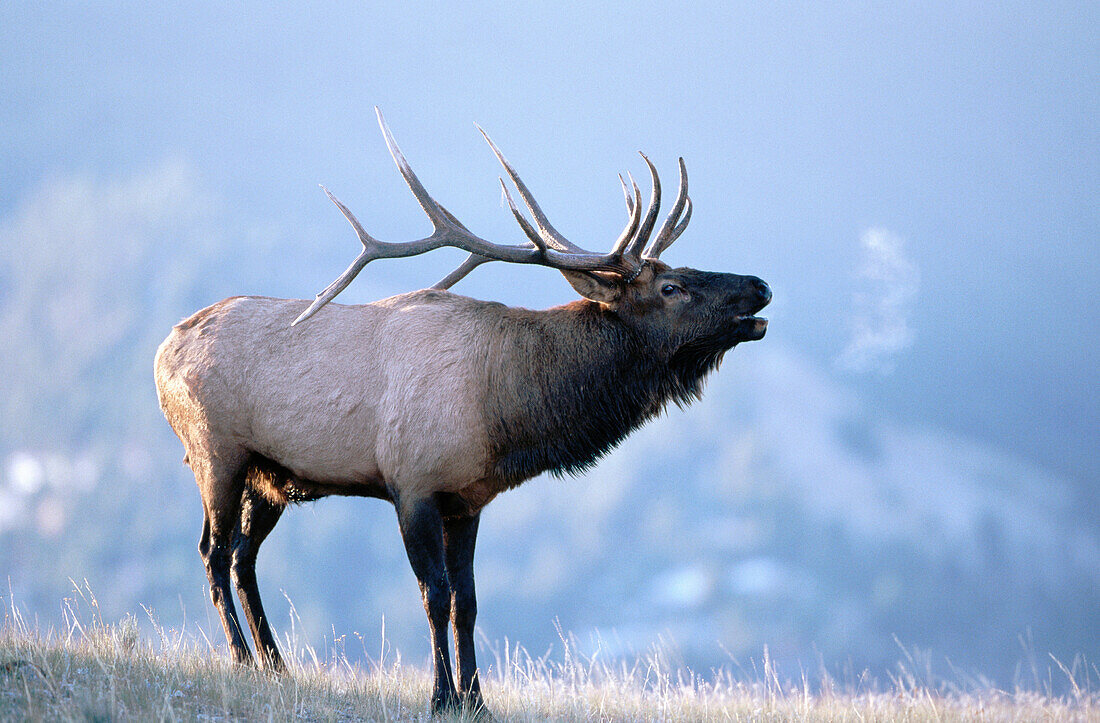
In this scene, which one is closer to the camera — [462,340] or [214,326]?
[462,340]

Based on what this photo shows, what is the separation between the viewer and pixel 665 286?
664 cm

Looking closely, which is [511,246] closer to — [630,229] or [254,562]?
[630,229]

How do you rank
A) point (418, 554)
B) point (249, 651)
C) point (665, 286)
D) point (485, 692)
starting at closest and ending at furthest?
point (418, 554) → point (665, 286) → point (249, 651) → point (485, 692)


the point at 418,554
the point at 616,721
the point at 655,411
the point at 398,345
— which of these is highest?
the point at 398,345

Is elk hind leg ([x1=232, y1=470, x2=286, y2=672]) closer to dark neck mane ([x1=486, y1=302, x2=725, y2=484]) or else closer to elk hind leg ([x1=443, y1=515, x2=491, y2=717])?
elk hind leg ([x1=443, y1=515, x2=491, y2=717])

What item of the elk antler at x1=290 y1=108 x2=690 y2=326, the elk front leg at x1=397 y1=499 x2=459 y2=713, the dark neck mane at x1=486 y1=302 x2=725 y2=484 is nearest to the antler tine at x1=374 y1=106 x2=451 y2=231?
the elk antler at x1=290 y1=108 x2=690 y2=326

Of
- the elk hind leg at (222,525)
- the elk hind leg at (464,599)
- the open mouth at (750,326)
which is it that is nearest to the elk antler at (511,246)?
the open mouth at (750,326)

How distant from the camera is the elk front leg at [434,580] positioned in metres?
6.21

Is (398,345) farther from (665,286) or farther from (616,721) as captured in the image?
(616,721)

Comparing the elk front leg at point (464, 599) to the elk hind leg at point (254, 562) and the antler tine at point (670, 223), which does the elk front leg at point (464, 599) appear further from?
the antler tine at point (670, 223)

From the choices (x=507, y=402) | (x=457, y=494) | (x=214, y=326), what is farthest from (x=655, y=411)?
(x=214, y=326)

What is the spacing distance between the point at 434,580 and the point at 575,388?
1.55 meters

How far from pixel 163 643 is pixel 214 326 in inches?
89.9

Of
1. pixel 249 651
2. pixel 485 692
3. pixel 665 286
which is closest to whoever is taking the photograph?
pixel 665 286
